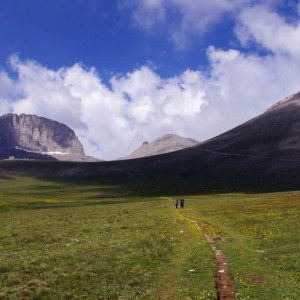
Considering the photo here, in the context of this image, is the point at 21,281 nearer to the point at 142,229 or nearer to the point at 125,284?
the point at 125,284

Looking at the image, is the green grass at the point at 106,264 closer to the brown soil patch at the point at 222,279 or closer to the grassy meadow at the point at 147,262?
the grassy meadow at the point at 147,262

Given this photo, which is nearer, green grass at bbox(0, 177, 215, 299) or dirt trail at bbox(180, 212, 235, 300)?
dirt trail at bbox(180, 212, 235, 300)

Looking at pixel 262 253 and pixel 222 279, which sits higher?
pixel 262 253

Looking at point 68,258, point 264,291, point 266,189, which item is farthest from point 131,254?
point 266,189

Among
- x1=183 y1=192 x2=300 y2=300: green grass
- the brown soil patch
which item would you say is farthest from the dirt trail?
x1=183 y1=192 x2=300 y2=300: green grass

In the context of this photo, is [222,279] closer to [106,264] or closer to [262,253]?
[262,253]

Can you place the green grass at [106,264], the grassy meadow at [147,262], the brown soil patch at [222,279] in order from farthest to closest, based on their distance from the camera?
the green grass at [106,264] < the grassy meadow at [147,262] < the brown soil patch at [222,279]

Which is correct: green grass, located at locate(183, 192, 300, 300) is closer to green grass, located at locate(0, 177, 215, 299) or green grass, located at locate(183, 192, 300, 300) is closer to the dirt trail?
the dirt trail

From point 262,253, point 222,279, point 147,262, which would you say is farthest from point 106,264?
point 262,253

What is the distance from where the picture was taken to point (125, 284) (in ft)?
75.2

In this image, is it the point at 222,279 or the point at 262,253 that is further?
the point at 262,253

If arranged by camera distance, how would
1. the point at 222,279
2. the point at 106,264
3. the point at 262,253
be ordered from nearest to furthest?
the point at 222,279 < the point at 106,264 < the point at 262,253

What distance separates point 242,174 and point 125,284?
177545 mm

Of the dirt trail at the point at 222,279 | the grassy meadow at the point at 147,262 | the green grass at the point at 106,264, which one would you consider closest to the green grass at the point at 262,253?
the grassy meadow at the point at 147,262
